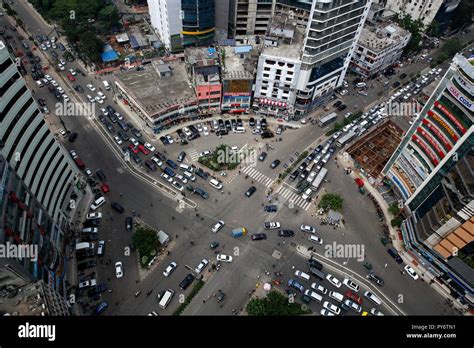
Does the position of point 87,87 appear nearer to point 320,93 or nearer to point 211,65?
point 211,65

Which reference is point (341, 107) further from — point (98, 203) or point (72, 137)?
point (72, 137)

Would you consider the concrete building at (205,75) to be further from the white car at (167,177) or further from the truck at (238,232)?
the truck at (238,232)

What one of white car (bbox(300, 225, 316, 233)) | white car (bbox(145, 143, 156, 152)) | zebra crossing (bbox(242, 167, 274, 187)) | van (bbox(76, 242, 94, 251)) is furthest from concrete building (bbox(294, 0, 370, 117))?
van (bbox(76, 242, 94, 251))

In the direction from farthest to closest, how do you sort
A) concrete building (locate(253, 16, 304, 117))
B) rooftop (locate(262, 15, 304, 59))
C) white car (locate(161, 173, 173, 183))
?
1. rooftop (locate(262, 15, 304, 59))
2. concrete building (locate(253, 16, 304, 117))
3. white car (locate(161, 173, 173, 183))

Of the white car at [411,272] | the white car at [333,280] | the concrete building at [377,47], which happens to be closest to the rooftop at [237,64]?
the concrete building at [377,47]

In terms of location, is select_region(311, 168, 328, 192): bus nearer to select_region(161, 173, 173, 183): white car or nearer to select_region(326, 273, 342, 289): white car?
select_region(326, 273, 342, 289): white car
